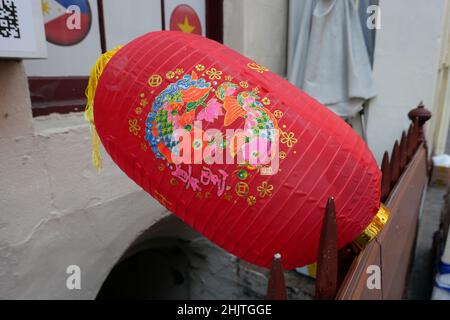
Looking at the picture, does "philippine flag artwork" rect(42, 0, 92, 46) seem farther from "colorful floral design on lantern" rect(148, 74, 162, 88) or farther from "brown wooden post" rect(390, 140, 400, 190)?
"brown wooden post" rect(390, 140, 400, 190)

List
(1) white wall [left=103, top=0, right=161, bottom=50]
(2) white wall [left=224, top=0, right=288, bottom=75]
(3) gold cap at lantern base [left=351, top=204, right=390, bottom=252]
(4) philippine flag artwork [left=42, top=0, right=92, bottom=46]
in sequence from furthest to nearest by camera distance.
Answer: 1. (2) white wall [left=224, top=0, right=288, bottom=75]
2. (1) white wall [left=103, top=0, right=161, bottom=50]
3. (4) philippine flag artwork [left=42, top=0, right=92, bottom=46]
4. (3) gold cap at lantern base [left=351, top=204, right=390, bottom=252]

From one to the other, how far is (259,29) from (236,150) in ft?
7.28

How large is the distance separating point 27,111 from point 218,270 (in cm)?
215

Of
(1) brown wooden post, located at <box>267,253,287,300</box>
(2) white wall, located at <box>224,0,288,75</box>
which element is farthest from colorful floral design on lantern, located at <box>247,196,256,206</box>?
(2) white wall, located at <box>224,0,288,75</box>

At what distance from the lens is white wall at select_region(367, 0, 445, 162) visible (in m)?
2.88

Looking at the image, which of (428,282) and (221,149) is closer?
(221,149)

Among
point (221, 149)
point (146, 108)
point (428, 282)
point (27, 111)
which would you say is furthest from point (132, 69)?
point (428, 282)

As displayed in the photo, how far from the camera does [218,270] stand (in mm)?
3027

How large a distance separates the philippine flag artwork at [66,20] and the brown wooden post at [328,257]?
4.96 feet

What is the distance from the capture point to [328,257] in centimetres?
82

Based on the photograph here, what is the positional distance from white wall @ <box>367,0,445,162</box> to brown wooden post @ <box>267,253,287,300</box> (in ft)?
9.36

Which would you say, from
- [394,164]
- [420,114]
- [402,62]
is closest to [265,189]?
[394,164]
